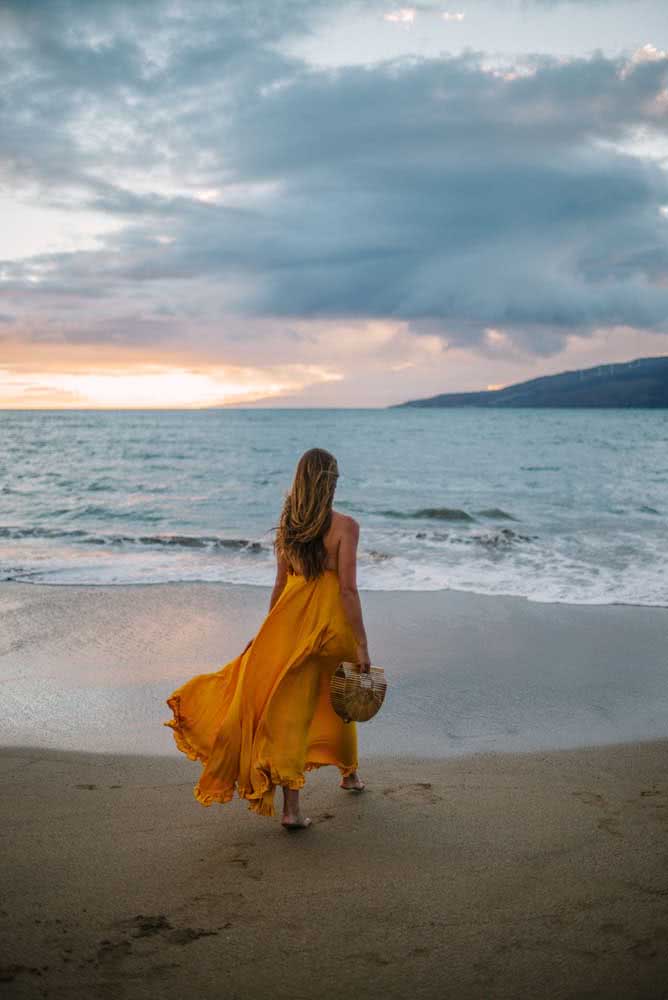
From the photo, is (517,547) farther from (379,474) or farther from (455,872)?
(379,474)

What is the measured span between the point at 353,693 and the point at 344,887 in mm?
922

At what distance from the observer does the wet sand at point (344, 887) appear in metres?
2.75

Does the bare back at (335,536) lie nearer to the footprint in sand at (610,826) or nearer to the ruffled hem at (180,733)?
the ruffled hem at (180,733)

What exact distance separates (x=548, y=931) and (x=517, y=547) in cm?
1231

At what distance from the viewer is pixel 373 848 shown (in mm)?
3779

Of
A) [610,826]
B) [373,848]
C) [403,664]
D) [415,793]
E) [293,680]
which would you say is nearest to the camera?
[373,848]

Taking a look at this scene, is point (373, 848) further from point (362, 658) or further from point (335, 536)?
point (335, 536)

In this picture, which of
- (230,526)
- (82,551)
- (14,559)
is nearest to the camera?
(14,559)

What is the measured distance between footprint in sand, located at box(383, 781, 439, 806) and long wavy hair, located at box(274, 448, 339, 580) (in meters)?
1.34

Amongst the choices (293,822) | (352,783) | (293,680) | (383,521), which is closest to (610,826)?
(352,783)

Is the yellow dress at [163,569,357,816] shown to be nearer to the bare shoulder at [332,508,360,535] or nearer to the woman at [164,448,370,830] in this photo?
the woman at [164,448,370,830]

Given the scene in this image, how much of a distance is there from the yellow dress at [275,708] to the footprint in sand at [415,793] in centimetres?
38

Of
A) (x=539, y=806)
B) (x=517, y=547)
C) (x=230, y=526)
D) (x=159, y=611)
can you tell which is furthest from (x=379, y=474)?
(x=539, y=806)

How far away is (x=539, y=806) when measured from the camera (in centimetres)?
424
